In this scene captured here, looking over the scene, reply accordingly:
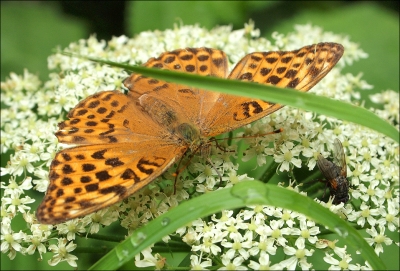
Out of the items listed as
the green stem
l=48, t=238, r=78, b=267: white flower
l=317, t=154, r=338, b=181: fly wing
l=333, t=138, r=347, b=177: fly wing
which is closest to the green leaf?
l=48, t=238, r=78, b=267: white flower

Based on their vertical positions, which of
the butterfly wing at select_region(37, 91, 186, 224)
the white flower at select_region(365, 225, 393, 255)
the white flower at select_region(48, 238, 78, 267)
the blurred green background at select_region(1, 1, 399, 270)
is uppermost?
the blurred green background at select_region(1, 1, 399, 270)

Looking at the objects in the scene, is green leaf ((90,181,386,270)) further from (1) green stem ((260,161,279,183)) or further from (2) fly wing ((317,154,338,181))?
(1) green stem ((260,161,279,183))

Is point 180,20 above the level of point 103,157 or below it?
above

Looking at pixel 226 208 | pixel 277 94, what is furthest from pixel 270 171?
pixel 277 94

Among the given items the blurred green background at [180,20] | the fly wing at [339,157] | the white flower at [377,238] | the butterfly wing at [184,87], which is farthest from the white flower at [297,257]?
the blurred green background at [180,20]

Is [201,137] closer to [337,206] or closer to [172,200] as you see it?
[172,200]

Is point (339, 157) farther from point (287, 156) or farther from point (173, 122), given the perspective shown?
point (173, 122)

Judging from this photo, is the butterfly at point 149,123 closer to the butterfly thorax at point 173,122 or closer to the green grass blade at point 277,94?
the butterfly thorax at point 173,122
